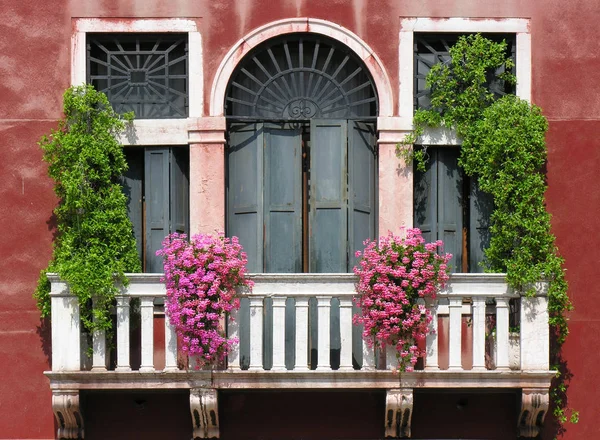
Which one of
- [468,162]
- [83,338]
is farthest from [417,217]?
[83,338]

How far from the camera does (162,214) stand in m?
16.5

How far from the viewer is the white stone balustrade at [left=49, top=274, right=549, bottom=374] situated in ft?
51.1

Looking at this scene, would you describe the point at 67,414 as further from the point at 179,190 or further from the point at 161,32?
the point at 161,32

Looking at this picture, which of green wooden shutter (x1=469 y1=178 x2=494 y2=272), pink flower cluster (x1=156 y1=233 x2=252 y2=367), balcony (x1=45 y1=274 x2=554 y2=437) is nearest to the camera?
pink flower cluster (x1=156 y1=233 x2=252 y2=367)

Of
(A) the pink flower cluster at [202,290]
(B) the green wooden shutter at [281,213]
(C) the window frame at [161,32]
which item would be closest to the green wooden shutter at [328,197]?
(B) the green wooden shutter at [281,213]

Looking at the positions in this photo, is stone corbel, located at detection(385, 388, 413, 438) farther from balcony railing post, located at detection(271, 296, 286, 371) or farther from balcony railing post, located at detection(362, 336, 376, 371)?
balcony railing post, located at detection(271, 296, 286, 371)

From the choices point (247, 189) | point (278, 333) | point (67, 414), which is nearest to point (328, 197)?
point (247, 189)

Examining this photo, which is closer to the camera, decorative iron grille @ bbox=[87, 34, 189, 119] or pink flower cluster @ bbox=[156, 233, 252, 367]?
pink flower cluster @ bbox=[156, 233, 252, 367]

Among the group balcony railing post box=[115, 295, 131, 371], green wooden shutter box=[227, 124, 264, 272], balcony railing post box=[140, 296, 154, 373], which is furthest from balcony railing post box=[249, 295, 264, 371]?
balcony railing post box=[115, 295, 131, 371]

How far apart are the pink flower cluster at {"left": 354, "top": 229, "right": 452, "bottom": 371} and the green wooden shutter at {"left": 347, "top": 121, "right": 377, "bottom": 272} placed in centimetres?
79

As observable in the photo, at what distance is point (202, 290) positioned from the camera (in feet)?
50.5

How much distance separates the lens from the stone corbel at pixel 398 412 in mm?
15617

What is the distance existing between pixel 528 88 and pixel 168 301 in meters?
4.06

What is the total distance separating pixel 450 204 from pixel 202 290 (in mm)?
2738
